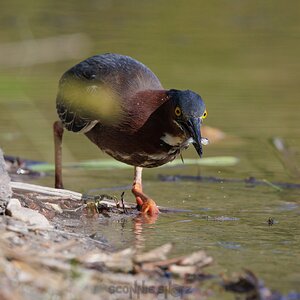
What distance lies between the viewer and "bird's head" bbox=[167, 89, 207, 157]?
667 centimetres

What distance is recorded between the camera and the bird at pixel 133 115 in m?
6.84

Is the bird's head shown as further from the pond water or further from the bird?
the pond water

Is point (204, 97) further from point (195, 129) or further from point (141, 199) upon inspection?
point (195, 129)

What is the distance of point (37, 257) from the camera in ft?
15.6

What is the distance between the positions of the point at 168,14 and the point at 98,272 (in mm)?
12196

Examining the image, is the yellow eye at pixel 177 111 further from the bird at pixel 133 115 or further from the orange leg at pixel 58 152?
the orange leg at pixel 58 152

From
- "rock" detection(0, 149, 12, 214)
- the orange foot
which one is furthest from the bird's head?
"rock" detection(0, 149, 12, 214)

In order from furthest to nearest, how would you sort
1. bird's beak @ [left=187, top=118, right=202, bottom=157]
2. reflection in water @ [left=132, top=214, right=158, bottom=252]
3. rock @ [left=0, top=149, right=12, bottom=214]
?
1. bird's beak @ [left=187, top=118, right=202, bottom=157]
2. reflection in water @ [left=132, top=214, right=158, bottom=252]
3. rock @ [left=0, top=149, right=12, bottom=214]

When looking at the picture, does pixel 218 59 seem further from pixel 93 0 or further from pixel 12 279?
pixel 12 279

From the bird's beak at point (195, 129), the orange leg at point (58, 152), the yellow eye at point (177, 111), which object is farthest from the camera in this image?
the orange leg at point (58, 152)

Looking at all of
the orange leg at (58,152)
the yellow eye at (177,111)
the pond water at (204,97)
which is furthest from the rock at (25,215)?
the orange leg at (58,152)

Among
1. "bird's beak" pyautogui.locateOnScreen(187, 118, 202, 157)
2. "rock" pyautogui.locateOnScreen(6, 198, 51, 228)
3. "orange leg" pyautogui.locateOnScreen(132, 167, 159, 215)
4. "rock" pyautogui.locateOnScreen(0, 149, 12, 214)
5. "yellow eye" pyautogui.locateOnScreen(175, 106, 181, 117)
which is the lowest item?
"orange leg" pyautogui.locateOnScreen(132, 167, 159, 215)

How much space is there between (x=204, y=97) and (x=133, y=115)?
412 cm

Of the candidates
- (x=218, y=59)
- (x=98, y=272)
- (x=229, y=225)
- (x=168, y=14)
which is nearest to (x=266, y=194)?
(x=229, y=225)
